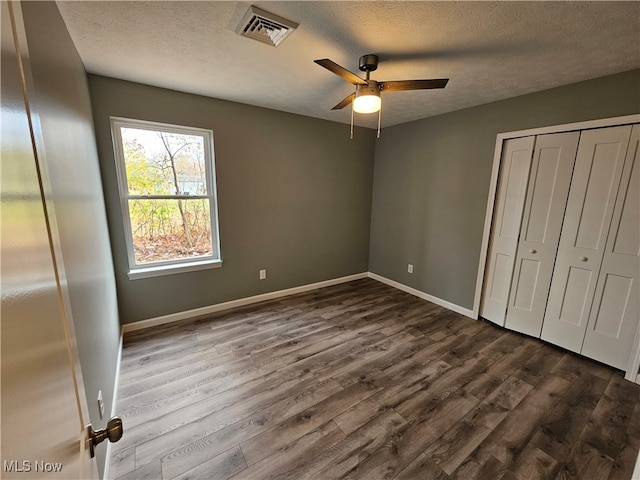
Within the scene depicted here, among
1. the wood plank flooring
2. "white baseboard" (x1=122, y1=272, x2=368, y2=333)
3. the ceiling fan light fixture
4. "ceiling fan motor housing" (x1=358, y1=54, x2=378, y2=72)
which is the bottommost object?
the wood plank flooring

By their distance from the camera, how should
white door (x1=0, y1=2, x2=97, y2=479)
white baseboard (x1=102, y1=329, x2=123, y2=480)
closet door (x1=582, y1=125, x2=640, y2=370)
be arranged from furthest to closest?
closet door (x1=582, y1=125, x2=640, y2=370) → white baseboard (x1=102, y1=329, x2=123, y2=480) → white door (x1=0, y1=2, x2=97, y2=479)

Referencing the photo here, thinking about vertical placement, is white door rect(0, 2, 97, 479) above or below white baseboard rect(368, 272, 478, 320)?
above

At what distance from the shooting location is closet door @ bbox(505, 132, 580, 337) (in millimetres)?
2396

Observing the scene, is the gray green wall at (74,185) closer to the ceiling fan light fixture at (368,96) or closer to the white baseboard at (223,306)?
the white baseboard at (223,306)

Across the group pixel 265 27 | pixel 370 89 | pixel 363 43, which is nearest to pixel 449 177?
pixel 370 89

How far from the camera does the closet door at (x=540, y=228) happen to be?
2.40m

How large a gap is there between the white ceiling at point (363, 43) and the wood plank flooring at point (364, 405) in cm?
238

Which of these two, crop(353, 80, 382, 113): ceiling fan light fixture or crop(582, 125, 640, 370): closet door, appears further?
crop(582, 125, 640, 370): closet door

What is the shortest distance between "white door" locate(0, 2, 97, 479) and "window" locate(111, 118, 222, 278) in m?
2.34

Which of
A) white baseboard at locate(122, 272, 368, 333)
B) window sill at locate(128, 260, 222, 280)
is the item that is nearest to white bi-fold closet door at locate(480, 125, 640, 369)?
white baseboard at locate(122, 272, 368, 333)

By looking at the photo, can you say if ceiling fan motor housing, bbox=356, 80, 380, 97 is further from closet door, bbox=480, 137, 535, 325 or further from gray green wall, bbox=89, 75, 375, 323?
closet door, bbox=480, 137, 535, 325

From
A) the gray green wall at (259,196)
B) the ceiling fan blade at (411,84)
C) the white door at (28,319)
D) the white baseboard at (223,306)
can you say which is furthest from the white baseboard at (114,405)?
the ceiling fan blade at (411,84)

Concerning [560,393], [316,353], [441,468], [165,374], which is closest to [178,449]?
[165,374]

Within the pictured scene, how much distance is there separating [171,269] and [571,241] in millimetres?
3859
